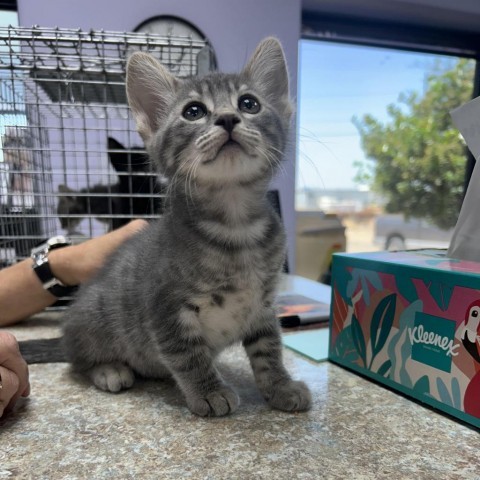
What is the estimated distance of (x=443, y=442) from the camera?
0.61m

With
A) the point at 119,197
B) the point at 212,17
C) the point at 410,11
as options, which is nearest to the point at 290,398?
the point at 119,197

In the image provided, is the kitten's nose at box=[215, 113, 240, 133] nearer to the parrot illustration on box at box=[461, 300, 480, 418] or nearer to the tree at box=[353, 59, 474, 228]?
the parrot illustration on box at box=[461, 300, 480, 418]

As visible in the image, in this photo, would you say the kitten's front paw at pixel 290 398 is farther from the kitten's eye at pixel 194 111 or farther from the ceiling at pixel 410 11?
the ceiling at pixel 410 11

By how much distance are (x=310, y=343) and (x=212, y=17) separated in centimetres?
176

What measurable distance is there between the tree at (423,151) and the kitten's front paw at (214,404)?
222 cm

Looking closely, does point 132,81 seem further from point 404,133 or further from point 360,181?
point 404,133

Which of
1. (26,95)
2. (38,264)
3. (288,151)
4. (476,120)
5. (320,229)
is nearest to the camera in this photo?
(476,120)

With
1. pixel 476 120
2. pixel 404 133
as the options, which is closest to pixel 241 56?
pixel 404 133

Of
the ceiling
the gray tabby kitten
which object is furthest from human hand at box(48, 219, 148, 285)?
the ceiling

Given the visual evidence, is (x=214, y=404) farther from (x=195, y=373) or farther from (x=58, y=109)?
(x=58, y=109)

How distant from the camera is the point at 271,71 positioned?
89cm

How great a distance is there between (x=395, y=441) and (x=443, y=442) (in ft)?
0.22

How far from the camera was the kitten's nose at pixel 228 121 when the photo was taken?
2.26 feet

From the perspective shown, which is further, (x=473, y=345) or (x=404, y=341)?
(x=404, y=341)
